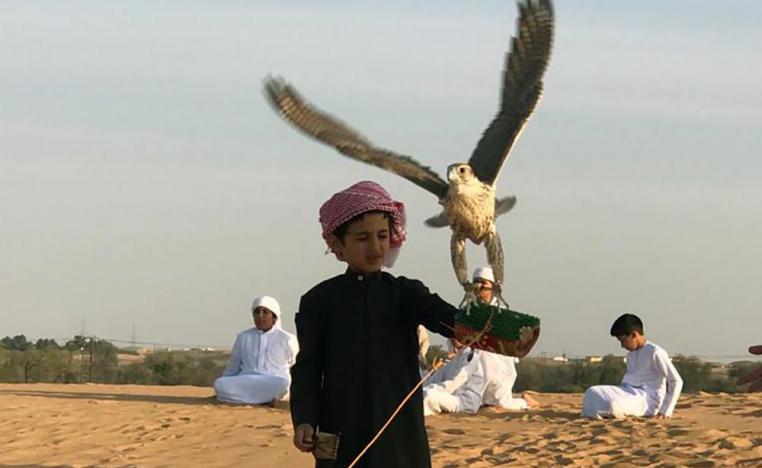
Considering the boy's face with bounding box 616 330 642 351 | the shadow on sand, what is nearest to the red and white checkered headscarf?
the boy's face with bounding box 616 330 642 351

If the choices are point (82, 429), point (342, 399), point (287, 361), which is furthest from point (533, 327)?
point (287, 361)

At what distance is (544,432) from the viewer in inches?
379

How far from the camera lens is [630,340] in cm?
1040

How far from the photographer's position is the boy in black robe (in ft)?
13.1

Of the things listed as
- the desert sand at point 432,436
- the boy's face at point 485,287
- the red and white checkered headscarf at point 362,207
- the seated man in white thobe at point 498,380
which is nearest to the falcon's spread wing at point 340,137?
the boy's face at point 485,287

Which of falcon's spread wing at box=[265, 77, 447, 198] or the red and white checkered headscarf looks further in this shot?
falcon's spread wing at box=[265, 77, 447, 198]

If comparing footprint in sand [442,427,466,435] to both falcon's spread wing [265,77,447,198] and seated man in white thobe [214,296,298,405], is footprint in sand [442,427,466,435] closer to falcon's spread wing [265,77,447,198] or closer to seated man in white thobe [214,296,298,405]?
falcon's spread wing [265,77,447,198]

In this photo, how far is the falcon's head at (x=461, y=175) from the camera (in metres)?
8.12

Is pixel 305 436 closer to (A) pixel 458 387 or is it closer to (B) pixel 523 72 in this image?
(B) pixel 523 72

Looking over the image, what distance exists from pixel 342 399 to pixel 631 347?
22.3 ft

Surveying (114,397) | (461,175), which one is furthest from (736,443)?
(114,397)

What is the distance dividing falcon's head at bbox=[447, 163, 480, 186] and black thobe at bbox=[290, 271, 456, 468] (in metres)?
4.03

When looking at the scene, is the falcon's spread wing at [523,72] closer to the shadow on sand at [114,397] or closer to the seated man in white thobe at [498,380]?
the seated man in white thobe at [498,380]

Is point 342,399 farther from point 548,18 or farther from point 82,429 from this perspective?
point 82,429
